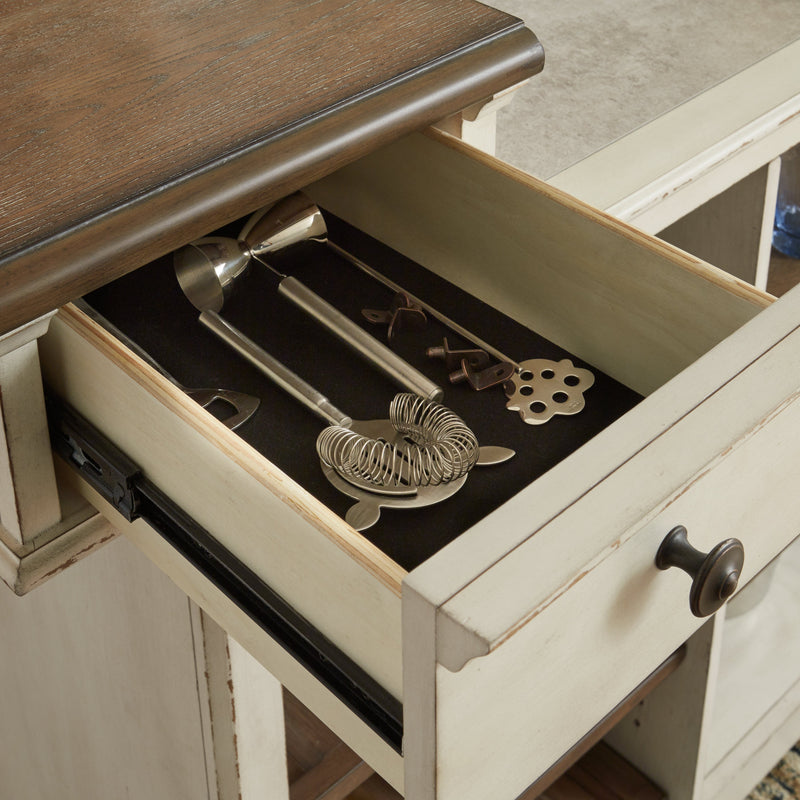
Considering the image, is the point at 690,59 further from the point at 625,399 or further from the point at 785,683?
the point at 785,683

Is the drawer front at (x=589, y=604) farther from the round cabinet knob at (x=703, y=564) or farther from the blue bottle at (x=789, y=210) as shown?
the blue bottle at (x=789, y=210)

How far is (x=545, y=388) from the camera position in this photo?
582mm

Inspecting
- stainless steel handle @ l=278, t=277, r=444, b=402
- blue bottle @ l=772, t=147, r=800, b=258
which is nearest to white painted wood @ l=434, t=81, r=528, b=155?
stainless steel handle @ l=278, t=277, r=444, b=402

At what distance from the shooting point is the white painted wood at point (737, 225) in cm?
97

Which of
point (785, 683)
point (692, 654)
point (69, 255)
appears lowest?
point (785, 683)

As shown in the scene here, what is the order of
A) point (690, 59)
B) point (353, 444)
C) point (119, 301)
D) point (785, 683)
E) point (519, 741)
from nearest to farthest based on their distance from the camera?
point (519, 741) < point (353, 444) < point (119, 301) < point (690, 59) < point (785, 683)

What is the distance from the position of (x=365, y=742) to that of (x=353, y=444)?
14 centimetres

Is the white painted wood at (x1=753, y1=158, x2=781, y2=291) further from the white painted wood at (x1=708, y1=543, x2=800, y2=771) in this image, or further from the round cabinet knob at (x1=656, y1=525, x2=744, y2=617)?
the round cabinet knob at (x1=656, y1=525, x2=744, y2=617)

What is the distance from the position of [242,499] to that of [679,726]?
2.50ft

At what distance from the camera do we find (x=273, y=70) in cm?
55

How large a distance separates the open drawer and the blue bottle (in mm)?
790

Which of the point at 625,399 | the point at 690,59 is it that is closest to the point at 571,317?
the point at 625,399

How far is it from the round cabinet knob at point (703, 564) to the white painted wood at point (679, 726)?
1.89ft

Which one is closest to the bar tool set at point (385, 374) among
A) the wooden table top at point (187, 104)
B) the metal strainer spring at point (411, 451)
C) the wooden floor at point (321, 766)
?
the metal strainer spring at point (411, 451)
